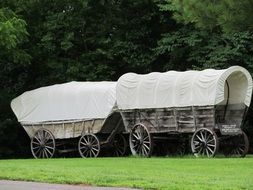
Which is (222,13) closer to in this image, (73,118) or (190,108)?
(190,108)

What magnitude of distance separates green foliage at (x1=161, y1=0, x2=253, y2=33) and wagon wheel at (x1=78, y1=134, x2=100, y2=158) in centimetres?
1255

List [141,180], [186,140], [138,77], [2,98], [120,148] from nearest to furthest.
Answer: [141,180] → [138,77] → [186,140] → [120,148] → [2,98]

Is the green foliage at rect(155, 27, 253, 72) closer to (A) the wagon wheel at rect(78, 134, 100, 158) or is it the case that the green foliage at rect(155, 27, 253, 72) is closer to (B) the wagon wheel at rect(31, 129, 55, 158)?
(A) the wagon wheel at rect(78, 134, 100, 158)

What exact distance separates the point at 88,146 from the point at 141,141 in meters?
3.46

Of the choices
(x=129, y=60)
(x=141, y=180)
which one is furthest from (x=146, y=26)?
(x=141, y=180)

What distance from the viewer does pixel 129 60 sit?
35969 millimetres

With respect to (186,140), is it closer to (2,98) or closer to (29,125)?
(29,125)

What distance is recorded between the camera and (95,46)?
37125 mm

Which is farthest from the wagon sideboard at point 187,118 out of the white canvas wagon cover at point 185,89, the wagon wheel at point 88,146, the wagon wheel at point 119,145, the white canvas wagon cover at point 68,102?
the wagon wheel at point 119,145

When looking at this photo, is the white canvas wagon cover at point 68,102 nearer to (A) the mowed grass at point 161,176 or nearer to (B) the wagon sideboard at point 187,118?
(B) the wagon sideboard at point 187,118

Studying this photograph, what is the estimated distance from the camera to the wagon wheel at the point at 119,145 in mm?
31130

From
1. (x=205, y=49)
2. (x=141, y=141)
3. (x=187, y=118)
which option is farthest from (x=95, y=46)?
(x=187, y=118)

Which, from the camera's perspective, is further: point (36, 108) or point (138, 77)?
point (36, 108)

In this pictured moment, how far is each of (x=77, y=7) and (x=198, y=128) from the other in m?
14.2
